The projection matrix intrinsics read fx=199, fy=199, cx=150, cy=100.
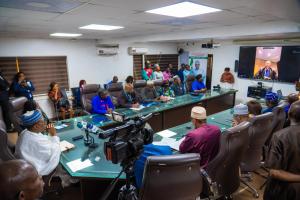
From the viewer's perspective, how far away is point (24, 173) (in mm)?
915

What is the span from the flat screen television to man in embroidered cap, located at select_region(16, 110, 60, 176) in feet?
21.5

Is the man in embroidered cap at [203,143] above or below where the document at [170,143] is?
above

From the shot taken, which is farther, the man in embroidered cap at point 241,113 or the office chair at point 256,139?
the man in embroidered cap at point 241,113

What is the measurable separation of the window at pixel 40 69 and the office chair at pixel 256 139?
569 centimetres

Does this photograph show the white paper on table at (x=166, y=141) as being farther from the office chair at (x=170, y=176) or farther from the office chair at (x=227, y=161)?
the office chair at (x=170, y=176)

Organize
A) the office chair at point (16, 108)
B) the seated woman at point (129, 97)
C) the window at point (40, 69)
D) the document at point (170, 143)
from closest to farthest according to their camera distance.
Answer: the document at point (170, 143), the office chair at point (16, 108), the seated woman at point (129, 97), the window at point (40, 69)

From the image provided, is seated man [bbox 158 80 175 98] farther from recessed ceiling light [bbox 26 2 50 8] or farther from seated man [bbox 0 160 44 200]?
seated man [bbox 0 160 44 200]

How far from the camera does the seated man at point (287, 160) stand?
4.58 feet

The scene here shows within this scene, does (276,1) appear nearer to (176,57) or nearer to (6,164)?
(6,164)

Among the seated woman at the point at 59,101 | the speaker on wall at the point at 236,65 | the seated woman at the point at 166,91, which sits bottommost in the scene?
the seated woman at the point at 59,101

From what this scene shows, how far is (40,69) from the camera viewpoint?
586cm

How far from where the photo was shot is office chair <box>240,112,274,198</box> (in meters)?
2.20

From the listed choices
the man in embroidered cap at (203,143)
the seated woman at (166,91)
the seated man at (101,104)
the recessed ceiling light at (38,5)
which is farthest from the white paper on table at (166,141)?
the seated woman at (166,91)

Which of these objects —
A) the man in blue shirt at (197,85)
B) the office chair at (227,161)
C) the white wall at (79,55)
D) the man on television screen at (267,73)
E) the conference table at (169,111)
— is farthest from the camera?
the man on television screen at (267,73)
